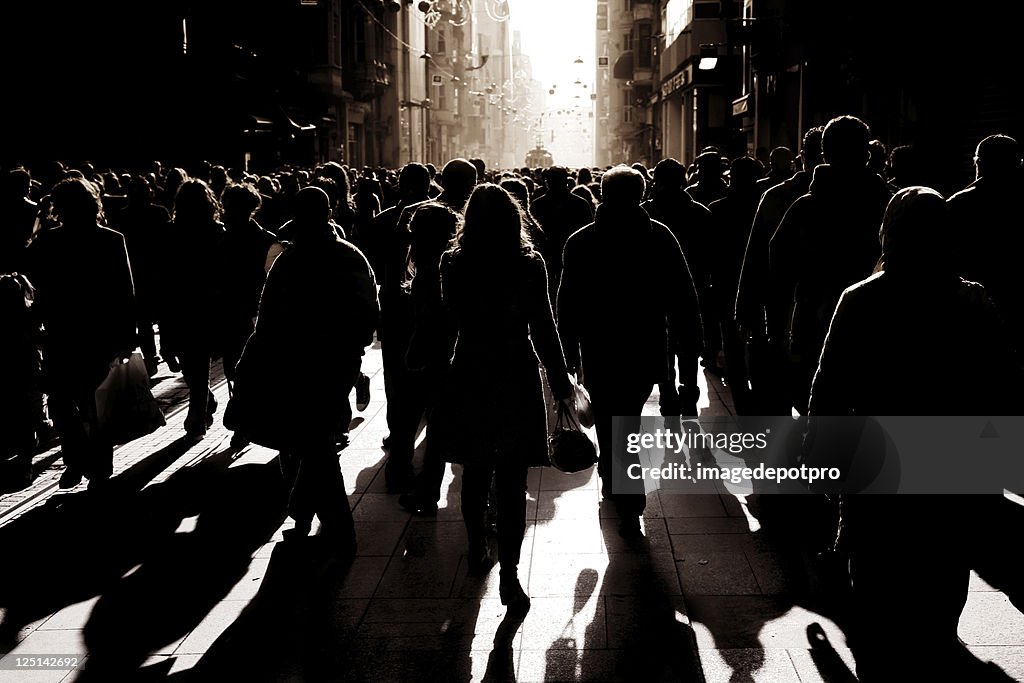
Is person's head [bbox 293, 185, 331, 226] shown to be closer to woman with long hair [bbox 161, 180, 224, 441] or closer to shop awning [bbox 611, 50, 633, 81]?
woman with long hair [bbox 161, 180, 224, 441]

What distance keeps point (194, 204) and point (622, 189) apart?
361 centimetres

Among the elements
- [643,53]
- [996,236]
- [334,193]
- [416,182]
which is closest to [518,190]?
[334,193]

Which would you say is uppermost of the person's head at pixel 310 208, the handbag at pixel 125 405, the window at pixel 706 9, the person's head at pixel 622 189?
the window at pixel 706 9

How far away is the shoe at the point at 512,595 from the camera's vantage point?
489 cm

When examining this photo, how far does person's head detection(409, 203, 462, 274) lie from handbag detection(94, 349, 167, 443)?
2.06 meters

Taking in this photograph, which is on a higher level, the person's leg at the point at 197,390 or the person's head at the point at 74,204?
the person's head at the point at 74,204

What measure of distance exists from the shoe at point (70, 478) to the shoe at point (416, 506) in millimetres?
2107

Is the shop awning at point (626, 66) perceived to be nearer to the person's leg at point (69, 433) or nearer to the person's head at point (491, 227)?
the person's leg at point (69, 433)

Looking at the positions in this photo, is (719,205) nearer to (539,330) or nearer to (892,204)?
(539,330)

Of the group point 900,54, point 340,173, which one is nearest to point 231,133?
point 900,54

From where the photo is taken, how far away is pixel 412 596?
5180 millimetres

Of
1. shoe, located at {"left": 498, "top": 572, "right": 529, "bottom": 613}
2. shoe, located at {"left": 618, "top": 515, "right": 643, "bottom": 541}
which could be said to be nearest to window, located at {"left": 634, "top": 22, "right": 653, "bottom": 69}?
shoe, located at {"left": 618, "top": 515, "right": 643, "bottom": 541}

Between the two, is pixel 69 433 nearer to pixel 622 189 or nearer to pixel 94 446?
pixel 94 446

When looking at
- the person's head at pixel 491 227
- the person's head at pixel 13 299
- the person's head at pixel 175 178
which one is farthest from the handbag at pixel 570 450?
the person's head at pixel 175 178
